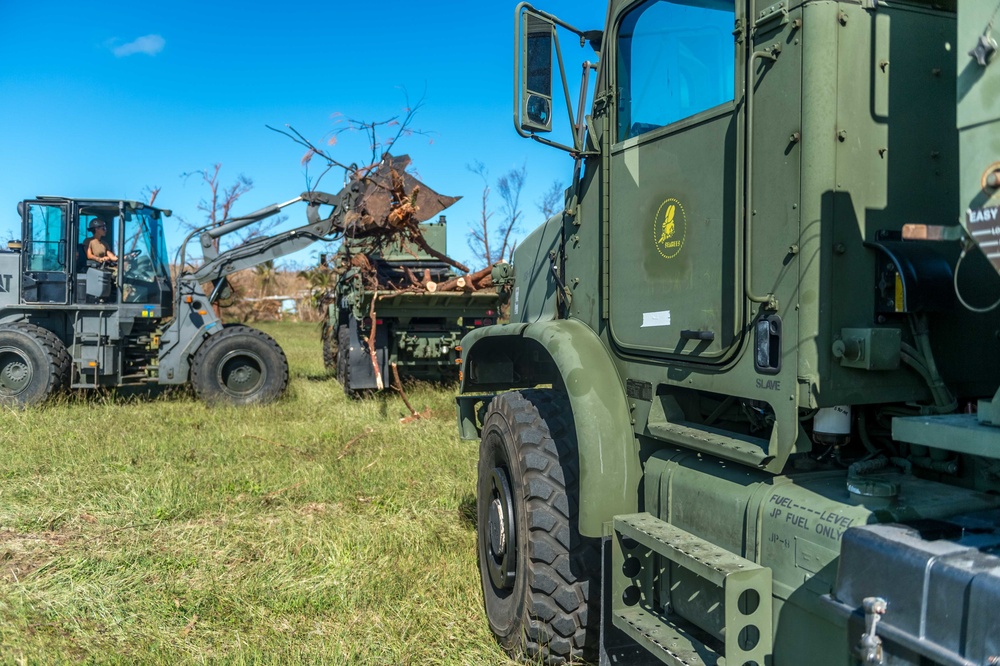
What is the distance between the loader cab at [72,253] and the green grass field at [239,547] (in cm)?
303

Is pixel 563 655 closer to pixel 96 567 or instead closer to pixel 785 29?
pixel 785 29

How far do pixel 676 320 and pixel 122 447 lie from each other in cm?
630

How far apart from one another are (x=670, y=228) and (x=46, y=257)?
1074 cm

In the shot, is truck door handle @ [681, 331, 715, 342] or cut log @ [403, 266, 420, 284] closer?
truck door handle @ [681, 331, 715, 342]

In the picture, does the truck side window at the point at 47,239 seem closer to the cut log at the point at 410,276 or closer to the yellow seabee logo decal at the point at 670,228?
the cut log at the point at 410,276

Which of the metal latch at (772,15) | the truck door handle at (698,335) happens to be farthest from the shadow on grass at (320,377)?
the metal latch at (772,15)

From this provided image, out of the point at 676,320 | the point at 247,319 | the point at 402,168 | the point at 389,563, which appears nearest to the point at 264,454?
the point at 389,563

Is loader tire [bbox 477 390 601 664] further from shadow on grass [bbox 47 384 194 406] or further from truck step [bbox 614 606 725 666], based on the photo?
shadow on grass [bbox 47 384 194 406]

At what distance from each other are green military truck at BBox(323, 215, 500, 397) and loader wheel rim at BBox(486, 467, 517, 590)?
265 inches

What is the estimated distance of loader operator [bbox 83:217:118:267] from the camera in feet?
36.2

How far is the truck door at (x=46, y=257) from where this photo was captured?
10.8 m

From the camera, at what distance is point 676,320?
2.85 metres

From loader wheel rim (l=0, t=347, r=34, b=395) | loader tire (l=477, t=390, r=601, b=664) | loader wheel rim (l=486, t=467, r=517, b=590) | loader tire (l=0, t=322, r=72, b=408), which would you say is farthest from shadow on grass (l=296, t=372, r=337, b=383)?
loader tire (l=477, t=390, r=601, b=664)

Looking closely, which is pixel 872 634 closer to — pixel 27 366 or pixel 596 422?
pixel 596 422
